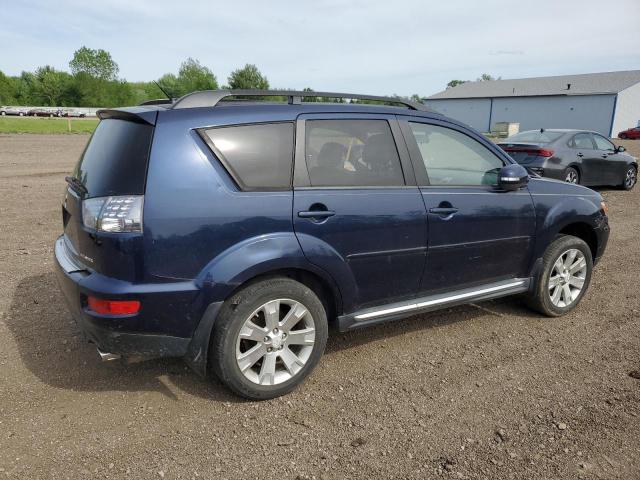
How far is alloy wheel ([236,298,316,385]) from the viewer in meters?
3.13

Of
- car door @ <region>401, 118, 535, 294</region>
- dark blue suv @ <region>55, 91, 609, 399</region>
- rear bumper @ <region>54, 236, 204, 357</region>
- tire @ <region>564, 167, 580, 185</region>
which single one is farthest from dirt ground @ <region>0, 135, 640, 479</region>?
tire @ <region>564, 167, 580, 185</region>

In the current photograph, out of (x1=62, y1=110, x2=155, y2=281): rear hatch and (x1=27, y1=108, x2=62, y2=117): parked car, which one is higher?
(x1=27, y1=108, x2=62, y2=117): parked car

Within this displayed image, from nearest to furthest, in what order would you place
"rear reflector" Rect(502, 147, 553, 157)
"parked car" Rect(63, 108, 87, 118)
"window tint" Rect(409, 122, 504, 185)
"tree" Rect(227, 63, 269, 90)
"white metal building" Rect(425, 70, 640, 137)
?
"window tint" Rect(409, 122, 504, 185)
"rear reflector" Rect(502, 147, 553, 157)
"white metal building" Rect(425, 70, 640, 137)
"parked car" Rect(63, 108, 87, 118)
"tree" Rect(227, 63, 269, 90)

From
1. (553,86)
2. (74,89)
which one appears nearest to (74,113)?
(74,89)

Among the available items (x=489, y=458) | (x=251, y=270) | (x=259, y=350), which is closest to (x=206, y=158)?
(x=251, y=270)

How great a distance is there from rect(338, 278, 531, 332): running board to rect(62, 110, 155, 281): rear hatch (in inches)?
57.9

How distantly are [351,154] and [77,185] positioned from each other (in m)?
1.79

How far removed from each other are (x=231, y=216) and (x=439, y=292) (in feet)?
5.94

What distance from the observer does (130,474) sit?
257 cm

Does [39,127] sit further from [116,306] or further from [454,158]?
[116,306]

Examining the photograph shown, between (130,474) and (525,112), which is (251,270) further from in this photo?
(525,112)

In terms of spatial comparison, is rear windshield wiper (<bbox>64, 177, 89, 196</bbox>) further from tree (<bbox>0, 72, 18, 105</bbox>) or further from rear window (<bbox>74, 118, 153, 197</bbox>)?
tree (<bbox>0, 72, 18, 105</bbox>)

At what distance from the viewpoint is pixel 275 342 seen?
A: 320 cm

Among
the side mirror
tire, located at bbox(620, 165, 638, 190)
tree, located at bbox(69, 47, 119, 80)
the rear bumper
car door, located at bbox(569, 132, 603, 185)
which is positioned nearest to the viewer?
the rear bumper
